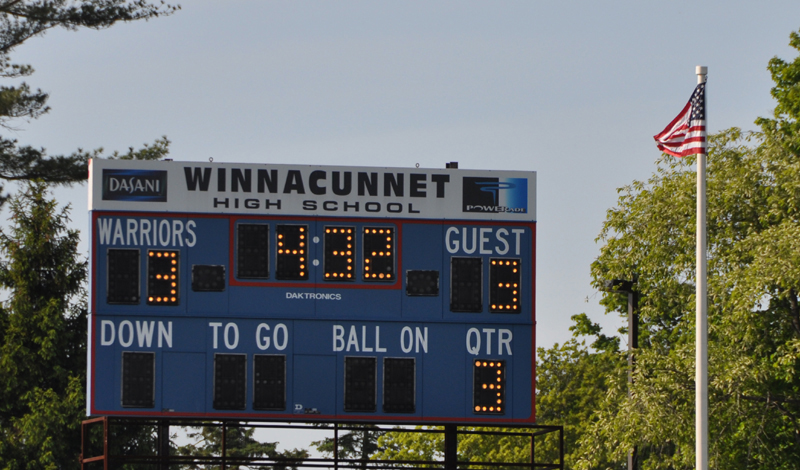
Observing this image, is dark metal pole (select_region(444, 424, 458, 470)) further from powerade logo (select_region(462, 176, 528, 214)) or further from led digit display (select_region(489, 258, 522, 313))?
powerade logo (select_region(462, 176, 528, 214))

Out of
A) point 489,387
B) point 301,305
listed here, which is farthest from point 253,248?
point 489,387

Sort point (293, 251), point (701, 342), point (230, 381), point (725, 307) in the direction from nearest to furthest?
point (230, 381)
point (293, 251)
point (701, 342)
point (725, 307)

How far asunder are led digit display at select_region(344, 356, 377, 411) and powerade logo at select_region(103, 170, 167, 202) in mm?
3667

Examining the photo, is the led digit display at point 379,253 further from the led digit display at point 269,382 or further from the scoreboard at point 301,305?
the led digit display at point 269,382

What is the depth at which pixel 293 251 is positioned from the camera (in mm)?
18297

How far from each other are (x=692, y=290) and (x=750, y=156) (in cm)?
342

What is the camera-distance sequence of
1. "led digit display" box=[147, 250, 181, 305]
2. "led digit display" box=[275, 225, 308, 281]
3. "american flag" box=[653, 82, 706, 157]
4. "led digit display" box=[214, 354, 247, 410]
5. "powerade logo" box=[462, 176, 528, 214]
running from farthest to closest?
"american flag" box=[653, 82, 706, 157] < "powerade logo" box=[462, 176, 528, 214] < "led digit display" box=[275, 225, 308, 281] < "led digit display" box=[147, 250, 181, 305] < "led digit display" box=[214, 354, 247, 410]

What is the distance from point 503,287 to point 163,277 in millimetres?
4888

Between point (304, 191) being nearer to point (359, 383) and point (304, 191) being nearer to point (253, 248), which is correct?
point (253, 248)

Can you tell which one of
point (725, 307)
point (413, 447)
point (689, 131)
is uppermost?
point (689, 131)

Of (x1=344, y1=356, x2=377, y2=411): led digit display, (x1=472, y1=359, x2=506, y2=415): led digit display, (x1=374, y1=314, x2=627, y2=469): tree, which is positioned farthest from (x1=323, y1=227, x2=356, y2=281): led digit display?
(x1=374, y1=314, x2=627, y2=469): tree

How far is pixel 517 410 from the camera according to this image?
18.2 meters

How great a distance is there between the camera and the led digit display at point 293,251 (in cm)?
1825

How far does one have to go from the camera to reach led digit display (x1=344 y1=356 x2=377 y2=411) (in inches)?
710
